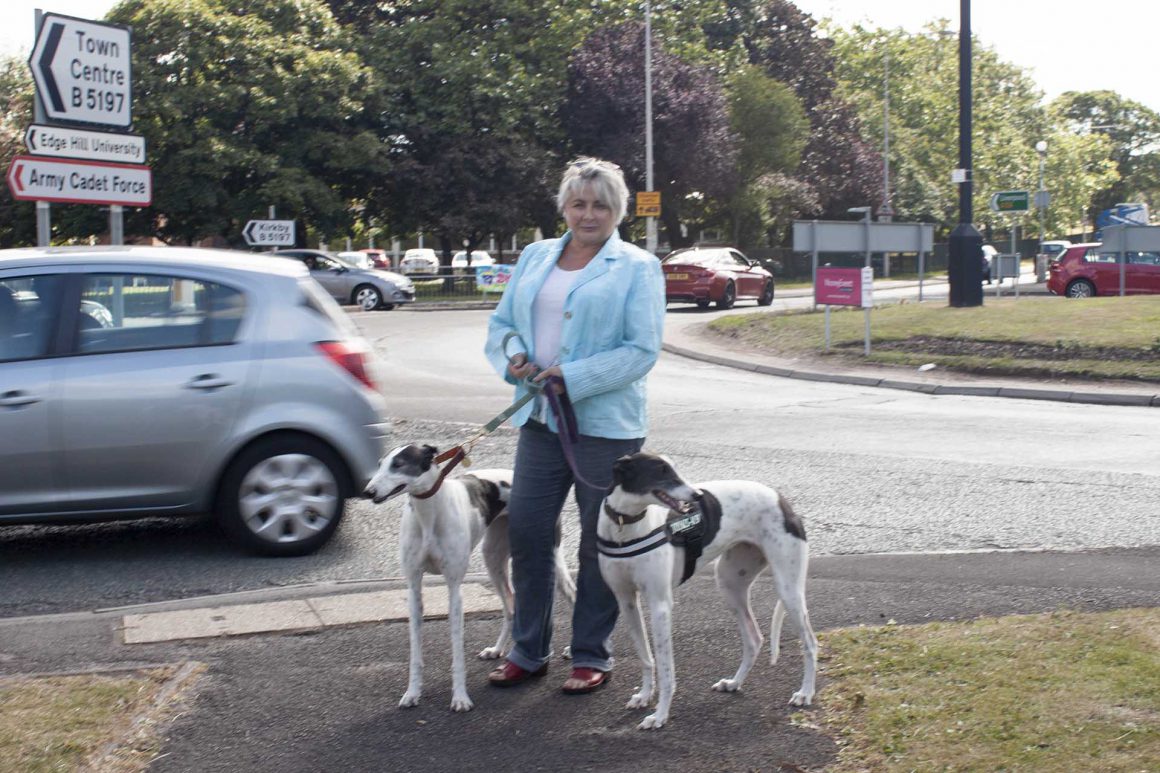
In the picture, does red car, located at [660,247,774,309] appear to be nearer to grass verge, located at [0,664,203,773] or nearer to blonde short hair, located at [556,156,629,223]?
blonde short hair, located at [556,156,629,223]

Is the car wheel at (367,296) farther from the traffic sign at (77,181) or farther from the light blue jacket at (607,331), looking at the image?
the light blue jacket at (607,331)

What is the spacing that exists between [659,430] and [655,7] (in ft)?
138

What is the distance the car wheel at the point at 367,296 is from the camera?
3341 cm

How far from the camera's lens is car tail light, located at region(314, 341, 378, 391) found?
7426 millimetres

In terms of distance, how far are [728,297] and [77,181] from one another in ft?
72.6

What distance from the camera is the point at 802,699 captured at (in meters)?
4.68

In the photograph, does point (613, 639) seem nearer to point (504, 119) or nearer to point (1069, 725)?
point (1069, 725)

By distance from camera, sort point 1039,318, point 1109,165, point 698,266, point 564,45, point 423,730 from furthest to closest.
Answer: point 1109,165 < point 564,45 < point 698,266 < point 1039,318 < point 423,730

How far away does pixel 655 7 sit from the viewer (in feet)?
168

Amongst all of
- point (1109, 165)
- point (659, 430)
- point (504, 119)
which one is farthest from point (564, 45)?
point (1109, 165)

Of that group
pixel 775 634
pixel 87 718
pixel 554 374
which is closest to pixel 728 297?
pixel 775 634

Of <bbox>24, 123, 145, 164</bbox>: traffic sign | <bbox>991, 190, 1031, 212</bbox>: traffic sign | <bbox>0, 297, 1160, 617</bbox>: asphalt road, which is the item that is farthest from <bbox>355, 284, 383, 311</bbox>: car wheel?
<bbox>24, 123, 145, 164</bbox>: traffic sign

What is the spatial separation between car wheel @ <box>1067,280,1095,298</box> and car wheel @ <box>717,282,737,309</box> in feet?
26.1

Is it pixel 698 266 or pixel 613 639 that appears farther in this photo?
pixel 698 266
